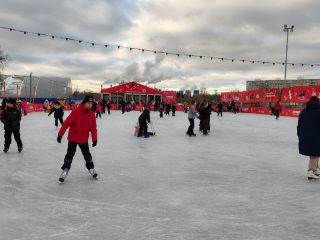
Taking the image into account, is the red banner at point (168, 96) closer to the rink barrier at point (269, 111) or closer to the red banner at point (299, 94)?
the rink barrier at point (269, 111)

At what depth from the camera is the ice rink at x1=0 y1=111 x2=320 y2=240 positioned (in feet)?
9.73

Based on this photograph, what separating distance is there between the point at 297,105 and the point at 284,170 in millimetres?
25698

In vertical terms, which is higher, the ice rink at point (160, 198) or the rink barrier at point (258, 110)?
the rink barrier at point (258, 110)

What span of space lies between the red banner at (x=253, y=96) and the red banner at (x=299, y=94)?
2.16m

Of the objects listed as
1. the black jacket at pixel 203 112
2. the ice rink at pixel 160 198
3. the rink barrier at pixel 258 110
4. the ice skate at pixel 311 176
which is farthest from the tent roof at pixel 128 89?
the ice skate at pixel 311 176

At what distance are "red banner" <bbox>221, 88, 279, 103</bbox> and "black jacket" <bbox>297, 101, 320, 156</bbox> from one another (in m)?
27.3

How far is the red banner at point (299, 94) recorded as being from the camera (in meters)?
24.7

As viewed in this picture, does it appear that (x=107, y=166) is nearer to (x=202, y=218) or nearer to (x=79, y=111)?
(x=79, y=111)

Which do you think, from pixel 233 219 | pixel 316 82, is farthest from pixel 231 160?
pixel 316 82

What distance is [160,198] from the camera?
4.01m

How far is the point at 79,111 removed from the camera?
15.6ft

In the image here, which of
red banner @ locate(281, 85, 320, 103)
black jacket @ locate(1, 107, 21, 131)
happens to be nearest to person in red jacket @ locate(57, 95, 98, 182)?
black jacket @ locate(1, 107, 21, 131)

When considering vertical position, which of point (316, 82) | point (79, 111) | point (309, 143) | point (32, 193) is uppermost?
point (316, 82)

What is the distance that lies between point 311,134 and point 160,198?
275 centimetres
